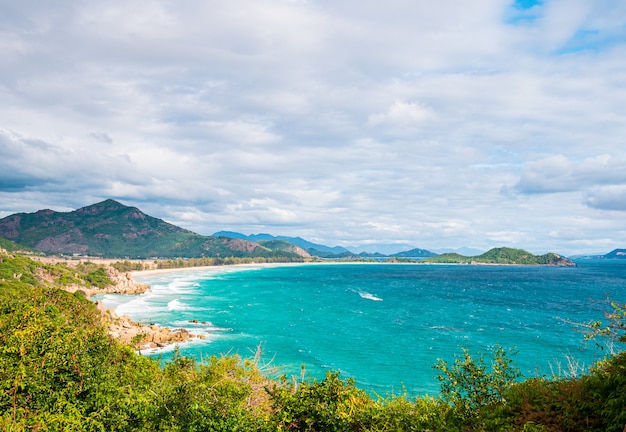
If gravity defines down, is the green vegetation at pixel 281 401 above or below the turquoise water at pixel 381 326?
above

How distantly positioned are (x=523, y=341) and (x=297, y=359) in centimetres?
3301

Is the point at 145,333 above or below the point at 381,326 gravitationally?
above

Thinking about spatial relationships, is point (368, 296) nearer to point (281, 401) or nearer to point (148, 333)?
point (148, 333)

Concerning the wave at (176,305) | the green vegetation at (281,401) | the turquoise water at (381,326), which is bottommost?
the wave at (176,305)

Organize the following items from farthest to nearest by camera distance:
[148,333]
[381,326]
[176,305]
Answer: [176,305], [381,326], [148,333]

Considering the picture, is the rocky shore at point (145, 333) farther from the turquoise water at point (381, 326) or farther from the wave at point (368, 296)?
the wave at point (368, 296)

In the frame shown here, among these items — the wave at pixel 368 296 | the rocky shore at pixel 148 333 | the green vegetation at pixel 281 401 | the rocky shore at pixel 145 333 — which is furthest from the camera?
the wave at pixel 368 296

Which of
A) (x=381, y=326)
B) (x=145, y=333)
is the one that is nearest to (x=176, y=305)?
(x=145, y=333)

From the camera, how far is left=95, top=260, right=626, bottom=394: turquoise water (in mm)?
45344

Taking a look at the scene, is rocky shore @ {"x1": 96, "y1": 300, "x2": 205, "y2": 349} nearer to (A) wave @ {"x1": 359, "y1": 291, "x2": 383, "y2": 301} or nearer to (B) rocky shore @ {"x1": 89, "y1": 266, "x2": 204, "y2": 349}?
(B) rocky shore @ {"x1": 89, "y1": 266, "x2": 204, "y2": 349}

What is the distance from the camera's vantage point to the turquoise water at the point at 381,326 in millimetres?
A: 45344

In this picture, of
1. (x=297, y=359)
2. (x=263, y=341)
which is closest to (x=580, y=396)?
(x=297, y=359)

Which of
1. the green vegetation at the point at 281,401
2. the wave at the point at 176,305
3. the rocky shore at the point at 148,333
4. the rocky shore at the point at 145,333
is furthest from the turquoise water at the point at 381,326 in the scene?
the green vegetation at the point at 281,401

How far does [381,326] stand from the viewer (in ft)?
224
